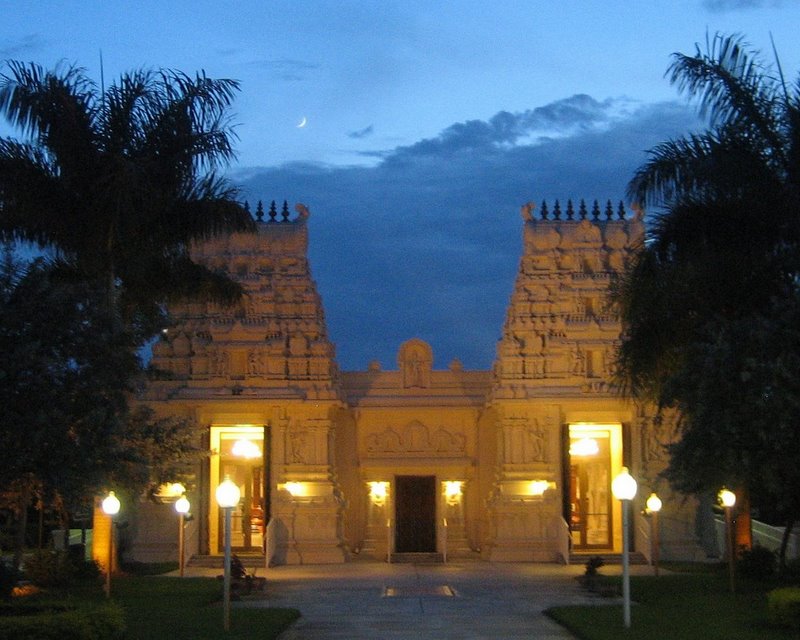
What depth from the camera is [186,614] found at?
2053cm

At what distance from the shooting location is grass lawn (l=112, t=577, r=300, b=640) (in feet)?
59.7

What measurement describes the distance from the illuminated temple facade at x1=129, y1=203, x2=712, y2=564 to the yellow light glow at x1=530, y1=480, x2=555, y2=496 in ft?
0.23

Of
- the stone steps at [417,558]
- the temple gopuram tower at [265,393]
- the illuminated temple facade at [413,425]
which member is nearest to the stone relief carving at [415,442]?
the illuminated temple facade at [413,425]

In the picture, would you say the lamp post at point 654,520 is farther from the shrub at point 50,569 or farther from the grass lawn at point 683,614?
the shrub at point 50,569

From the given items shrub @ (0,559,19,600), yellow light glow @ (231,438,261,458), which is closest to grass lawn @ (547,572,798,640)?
shrub @ (0,559,19,600)

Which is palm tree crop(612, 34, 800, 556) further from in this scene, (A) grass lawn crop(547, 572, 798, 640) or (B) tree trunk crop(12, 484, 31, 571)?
(B) tree trunk crop(12, 484, 31, 571)

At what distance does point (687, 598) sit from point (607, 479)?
11358mm

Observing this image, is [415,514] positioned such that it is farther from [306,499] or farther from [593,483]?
[593,483]

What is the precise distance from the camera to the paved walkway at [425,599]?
63.0 ft

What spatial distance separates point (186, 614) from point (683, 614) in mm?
8183

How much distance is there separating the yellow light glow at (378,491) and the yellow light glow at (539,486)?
164 inches

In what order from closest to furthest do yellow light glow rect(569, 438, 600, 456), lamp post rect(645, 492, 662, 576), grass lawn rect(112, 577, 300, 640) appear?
1. grass lawn rect(112, 577, 300, 640)
2. lamp post rect(645, 492, 662, 576)
3. yellow light glow rect(569, 438, 600, 456)

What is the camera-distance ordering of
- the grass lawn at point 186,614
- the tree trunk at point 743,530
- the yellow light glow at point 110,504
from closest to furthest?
the grass lawn at point 186,614 < the yellow light glow at point 110,504 < the tree trunk at point 743,530

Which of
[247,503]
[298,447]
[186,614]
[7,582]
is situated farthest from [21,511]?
[247,503]
